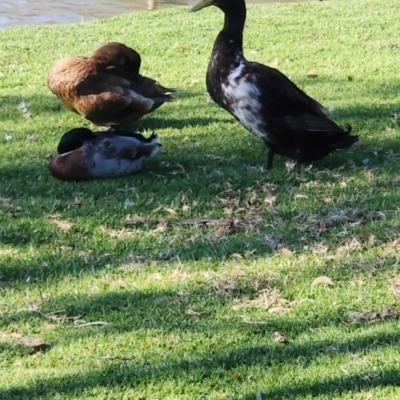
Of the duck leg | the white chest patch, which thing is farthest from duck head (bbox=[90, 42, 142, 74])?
the duck leg

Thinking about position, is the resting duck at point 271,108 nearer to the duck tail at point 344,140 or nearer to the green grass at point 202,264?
the duck tail at point 344,140

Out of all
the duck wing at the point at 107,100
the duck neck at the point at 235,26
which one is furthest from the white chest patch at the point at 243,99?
the duck wing at the point at 107,100

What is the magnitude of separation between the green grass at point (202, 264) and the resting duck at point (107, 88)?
0.34 m

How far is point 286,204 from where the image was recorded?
601 centimetres

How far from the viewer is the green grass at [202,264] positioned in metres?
3.95

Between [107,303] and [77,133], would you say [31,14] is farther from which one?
[107,303]

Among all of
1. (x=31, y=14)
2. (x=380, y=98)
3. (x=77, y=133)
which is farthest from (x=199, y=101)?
(x=31, y=14)

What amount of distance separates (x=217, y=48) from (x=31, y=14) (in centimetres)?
1096

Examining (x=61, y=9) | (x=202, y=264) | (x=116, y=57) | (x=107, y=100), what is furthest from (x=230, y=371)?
(x=61, y=9)

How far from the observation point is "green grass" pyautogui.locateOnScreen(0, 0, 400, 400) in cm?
395

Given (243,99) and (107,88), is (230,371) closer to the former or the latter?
(243,99)

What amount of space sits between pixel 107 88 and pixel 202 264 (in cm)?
303

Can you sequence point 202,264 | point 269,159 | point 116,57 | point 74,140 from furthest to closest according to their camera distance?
point 116,57
point 269,159
point 74,140
point 202,264

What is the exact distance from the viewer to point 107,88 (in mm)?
7672
